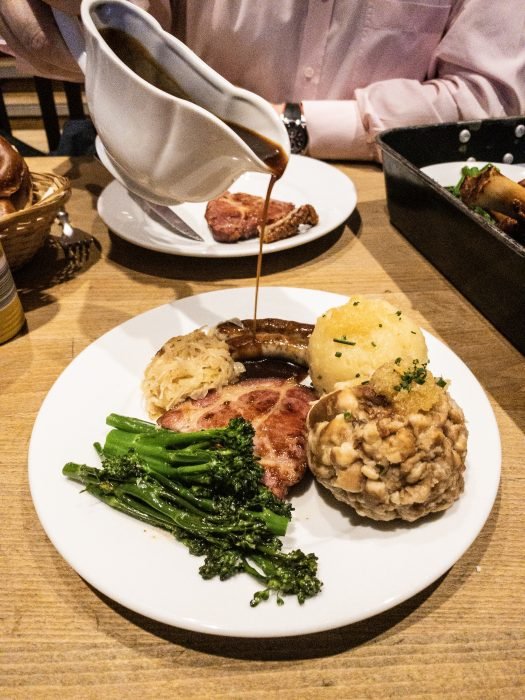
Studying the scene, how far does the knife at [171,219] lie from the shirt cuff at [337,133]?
1267 mm

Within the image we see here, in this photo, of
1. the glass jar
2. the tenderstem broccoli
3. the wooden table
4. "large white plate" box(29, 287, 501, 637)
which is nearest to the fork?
the glass jar

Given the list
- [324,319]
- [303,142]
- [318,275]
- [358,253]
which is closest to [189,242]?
[318,275]

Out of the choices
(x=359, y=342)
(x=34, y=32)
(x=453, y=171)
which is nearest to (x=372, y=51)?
(x=453, y=171)

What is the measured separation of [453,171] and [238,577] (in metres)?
2.42

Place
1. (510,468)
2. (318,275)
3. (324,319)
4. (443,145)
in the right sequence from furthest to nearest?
(443,145), (318,275), (324,319), (510,468)

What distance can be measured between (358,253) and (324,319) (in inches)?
39.6

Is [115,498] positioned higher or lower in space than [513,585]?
higher

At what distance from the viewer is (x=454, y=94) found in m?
3.55

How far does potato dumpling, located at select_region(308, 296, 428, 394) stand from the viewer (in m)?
1.74

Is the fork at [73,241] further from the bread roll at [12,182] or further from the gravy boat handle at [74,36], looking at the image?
the gravy boat handle at [74,36]

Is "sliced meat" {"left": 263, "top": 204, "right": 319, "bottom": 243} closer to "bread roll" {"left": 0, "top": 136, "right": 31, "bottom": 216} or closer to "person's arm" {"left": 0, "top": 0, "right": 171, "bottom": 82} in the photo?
"bread roll" {"left": 0, "top": 136, "right": 31, "bottom": 216}

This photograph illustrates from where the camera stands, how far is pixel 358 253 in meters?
2.76

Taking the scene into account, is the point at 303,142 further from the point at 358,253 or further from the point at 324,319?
the point at 324,319

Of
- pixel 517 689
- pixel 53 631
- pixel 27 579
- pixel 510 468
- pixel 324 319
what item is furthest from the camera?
pixel 324 319
